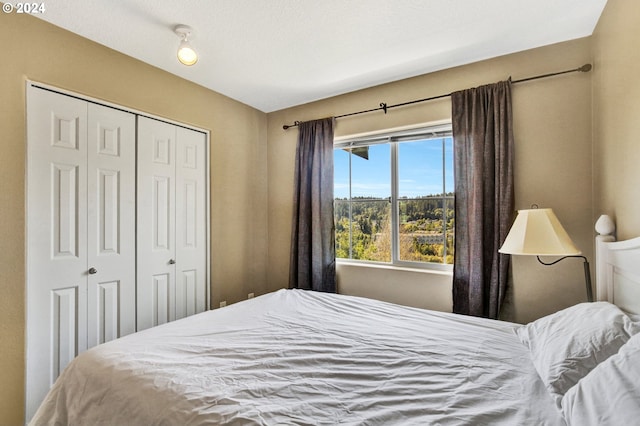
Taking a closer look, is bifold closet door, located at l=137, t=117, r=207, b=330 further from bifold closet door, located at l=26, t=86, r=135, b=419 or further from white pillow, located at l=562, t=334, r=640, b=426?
white pillow, located at l=562, t=334, r=640, b=426

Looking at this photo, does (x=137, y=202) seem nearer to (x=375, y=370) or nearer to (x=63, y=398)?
(x=63, y=398)

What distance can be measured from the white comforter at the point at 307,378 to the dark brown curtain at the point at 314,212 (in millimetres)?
1353

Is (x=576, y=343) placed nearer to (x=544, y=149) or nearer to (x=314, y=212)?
(x=544, y=149)

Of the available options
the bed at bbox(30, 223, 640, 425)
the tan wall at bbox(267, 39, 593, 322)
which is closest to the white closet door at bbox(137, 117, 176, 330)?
the bed at bbox(30, 223, 640, 425)

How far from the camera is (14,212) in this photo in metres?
1.82

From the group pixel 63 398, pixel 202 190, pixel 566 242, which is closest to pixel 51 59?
pixel 202 190

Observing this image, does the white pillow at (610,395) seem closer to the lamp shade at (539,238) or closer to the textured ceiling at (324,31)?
the lamp shade at (539,238)

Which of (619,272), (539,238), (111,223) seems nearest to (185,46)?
(111,223)

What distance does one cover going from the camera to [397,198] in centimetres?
294

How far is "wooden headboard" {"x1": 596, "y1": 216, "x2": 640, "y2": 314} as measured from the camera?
4.35 feet

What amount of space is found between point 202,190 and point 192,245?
0.53m

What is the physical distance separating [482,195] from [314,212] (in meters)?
1.55

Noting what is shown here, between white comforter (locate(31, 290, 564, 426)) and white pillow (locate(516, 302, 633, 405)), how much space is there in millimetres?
Result: 61

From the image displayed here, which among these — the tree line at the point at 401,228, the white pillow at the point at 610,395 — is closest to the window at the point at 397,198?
the tree line at the point at 401,228
